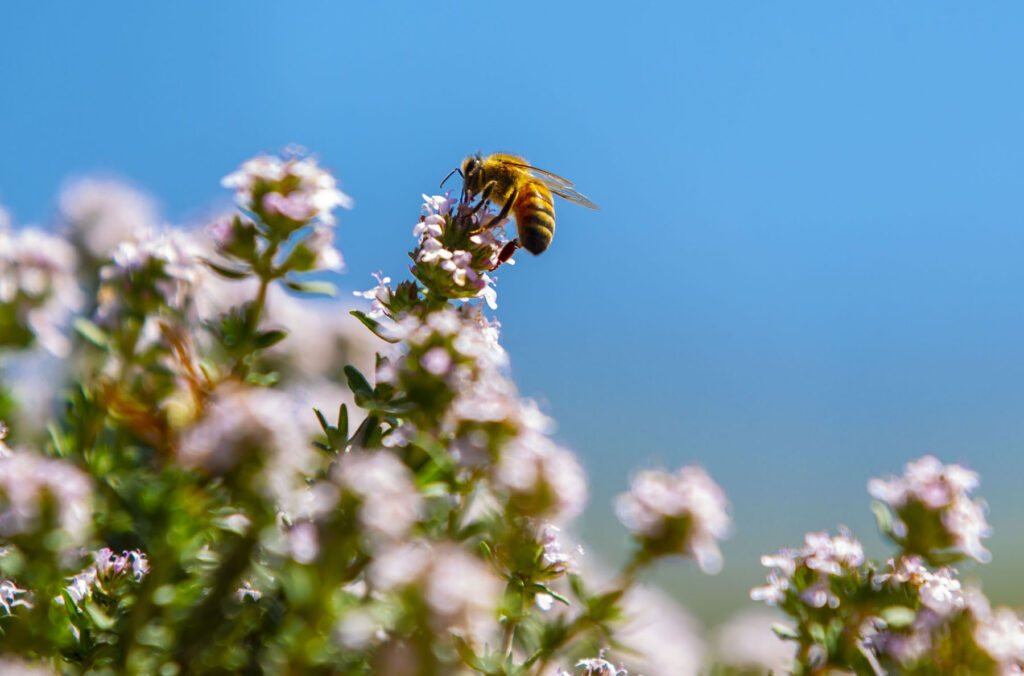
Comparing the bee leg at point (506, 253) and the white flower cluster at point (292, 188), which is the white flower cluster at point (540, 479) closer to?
the white flower cluster at point (292, 188)

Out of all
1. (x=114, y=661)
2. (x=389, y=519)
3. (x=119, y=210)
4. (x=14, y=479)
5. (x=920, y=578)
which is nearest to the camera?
(x=389, y=519)

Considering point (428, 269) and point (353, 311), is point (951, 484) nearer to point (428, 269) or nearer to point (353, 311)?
point (428, 269)

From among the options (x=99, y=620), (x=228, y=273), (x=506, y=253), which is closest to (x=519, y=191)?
(x=506, y=253)

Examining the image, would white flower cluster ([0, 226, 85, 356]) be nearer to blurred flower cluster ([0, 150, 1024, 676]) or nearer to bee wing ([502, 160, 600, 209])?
blurred flower cluster ([0, 150, 1024, 676])

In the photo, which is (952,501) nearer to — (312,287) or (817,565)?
(817,565)

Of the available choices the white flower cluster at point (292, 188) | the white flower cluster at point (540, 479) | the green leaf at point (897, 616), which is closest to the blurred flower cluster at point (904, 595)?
the green leaf at point (897, 616)

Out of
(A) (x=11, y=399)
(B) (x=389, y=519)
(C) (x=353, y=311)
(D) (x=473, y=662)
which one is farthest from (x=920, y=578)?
(A) (x=11, y=399)

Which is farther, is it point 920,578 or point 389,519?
point 920,578
